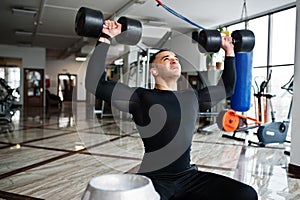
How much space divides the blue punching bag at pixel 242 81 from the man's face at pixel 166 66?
85.4 inches

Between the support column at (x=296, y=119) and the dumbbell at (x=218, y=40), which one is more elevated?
the dumbbell at (x=218, y=40)

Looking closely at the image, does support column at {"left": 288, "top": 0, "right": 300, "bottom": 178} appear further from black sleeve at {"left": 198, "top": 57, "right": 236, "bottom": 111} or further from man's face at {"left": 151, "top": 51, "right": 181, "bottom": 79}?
man's face at {"left": 151, "top": 51, "right": 181, "bottom": 79}

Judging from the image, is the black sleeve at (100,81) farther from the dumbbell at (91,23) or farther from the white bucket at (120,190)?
the white bucket at (120,190)

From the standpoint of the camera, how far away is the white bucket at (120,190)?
90 cm

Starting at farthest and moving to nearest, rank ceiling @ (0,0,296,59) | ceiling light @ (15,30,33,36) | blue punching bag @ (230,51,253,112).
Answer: ceiling light @ (15,30,33,36) → ceiling @ (0,0,296,59) → blue punching bag @ (230,51,253,112)

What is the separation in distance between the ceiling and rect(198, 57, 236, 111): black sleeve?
444cm

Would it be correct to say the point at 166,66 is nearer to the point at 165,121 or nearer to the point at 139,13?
the point at 165,121

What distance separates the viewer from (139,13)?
7020mm

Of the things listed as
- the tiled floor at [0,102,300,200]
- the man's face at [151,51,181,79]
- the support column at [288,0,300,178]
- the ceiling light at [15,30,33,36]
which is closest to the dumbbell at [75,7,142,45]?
the man's face at [151,51,181,79]

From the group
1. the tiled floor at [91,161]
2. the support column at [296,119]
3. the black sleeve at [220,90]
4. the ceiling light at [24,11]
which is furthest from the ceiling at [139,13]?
the black sleeve at [220,90]

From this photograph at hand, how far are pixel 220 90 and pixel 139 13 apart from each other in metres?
5.71

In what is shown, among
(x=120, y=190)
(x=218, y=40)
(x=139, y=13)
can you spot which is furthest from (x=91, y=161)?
(x=139, y=13)

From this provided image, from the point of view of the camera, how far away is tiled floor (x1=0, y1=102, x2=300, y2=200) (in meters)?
2.43

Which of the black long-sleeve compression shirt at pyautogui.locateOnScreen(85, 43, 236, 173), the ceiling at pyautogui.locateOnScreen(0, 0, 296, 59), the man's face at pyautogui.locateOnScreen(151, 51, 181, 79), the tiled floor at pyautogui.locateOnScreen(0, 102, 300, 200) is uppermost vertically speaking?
the ceiling at pyautogui.locateOnScreen(0, 0, 296, 59)
